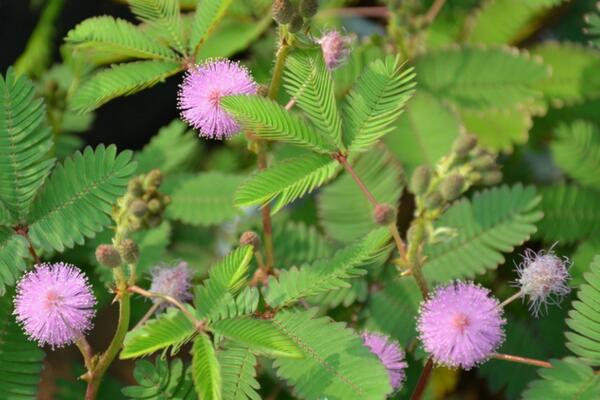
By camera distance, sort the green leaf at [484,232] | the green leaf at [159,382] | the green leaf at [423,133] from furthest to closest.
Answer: the green leaf at [423,133] → the green leaf at [484,232] → the green leaf at [159,382]

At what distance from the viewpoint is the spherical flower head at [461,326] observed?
1192mm

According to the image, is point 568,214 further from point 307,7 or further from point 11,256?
point 11,256

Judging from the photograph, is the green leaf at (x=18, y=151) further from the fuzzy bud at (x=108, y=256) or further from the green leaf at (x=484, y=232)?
the green leaf at (x=484, y=232)

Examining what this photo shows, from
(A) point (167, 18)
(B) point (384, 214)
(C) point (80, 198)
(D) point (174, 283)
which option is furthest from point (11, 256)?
(B) point (384, 214)

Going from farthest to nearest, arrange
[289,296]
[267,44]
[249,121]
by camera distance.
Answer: [267,44] < [289,296] < [249,121]

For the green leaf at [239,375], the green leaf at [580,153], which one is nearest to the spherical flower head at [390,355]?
the green leaf at [239,375]

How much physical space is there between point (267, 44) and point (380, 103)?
1.00 meters

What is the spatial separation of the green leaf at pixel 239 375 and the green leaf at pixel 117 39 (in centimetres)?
56

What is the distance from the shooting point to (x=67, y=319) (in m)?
1.22

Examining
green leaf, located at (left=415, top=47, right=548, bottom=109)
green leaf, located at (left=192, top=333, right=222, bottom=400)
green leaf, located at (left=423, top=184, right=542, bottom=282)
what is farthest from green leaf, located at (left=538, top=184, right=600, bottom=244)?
green leaf, located at (left=192, top=333, right=222, bottom=400)

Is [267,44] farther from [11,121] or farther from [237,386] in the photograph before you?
[237,386]

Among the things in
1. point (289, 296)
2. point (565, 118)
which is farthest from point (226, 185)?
point (565, 118)

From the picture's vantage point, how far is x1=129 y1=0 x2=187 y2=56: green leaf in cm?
143

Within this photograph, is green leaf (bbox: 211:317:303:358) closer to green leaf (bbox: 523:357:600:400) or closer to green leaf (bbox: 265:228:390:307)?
green leaf (bbox: 265:228:390:307)
